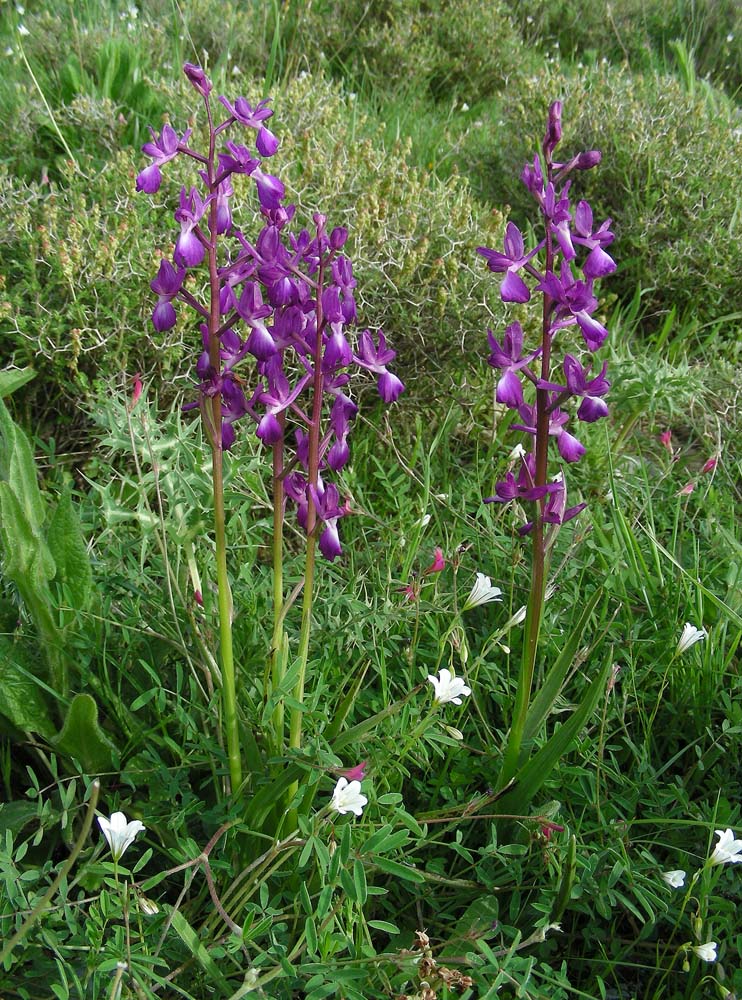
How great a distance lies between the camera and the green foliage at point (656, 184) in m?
3.75

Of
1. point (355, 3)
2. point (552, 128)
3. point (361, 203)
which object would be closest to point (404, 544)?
point (552, 128)

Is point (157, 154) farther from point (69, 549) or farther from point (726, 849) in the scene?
point (726, 849)

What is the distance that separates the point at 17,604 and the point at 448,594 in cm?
91

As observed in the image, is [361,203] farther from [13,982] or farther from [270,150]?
[13,982]

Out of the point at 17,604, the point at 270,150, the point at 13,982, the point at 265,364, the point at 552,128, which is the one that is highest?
the point at 552,128

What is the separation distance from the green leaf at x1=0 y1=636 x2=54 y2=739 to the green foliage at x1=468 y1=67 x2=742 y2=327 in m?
2.62

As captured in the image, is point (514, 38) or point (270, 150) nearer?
point (270, 150)

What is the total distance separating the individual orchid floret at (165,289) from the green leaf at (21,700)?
0.76 m

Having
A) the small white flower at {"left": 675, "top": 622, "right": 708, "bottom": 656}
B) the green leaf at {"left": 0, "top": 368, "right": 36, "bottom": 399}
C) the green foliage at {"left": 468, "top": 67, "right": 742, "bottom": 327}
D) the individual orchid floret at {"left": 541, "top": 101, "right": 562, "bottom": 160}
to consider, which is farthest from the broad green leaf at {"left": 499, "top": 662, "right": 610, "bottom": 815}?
the green foliage at {"left": 468, "top": 67, "right": 742, "bottom": 327}

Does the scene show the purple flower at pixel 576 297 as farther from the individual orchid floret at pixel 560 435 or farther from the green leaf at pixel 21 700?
the green leaf at pixel 21 700

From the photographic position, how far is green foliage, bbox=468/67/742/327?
148 inches

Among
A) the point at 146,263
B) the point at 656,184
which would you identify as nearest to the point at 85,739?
the point at 146,263

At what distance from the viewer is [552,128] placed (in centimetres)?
144

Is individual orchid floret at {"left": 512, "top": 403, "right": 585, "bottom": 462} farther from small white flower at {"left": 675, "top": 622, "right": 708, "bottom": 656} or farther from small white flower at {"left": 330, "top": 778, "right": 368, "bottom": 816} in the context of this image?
small white flower at {"left": 330, "top": 778, "right": 368, "bottom": 816}
